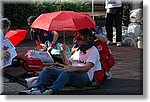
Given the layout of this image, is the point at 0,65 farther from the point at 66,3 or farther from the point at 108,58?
the point at 66,3

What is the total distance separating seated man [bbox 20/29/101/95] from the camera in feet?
15.6

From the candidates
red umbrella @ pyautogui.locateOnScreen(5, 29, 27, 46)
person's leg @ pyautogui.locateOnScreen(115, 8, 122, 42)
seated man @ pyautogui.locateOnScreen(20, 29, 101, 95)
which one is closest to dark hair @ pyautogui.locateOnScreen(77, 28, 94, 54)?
seated man @ pyautogui.locateOnScreen(20, 29, 101, 95)

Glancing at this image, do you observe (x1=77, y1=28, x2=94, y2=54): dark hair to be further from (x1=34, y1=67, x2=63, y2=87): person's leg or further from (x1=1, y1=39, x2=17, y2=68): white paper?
(x1=1, y1=39, x2=17, y2=68): white paper

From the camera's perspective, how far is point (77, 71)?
4.85 m

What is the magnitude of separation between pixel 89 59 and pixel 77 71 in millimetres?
242

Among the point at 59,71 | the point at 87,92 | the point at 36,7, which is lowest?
the point at 87,92

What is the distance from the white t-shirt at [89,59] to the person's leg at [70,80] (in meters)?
0.11

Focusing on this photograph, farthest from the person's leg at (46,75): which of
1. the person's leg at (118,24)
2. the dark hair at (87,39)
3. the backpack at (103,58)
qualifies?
the person's leg at (118,24)

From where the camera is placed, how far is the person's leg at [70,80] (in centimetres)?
474

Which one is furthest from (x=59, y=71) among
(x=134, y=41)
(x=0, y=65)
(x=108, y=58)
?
(x=134, y=41)

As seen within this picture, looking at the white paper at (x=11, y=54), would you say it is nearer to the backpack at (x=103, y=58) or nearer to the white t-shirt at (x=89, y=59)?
the white t-shirt at (x=89, y=59)

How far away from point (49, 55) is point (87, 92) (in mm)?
1496

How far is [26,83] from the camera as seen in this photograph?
536cm

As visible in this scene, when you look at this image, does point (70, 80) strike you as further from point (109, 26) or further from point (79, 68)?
point (109, 26)
